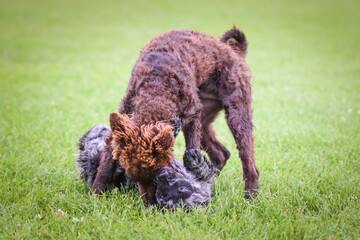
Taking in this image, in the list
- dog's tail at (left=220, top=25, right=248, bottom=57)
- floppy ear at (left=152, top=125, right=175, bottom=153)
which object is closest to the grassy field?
floppy ear at (left=152, top=125, right=175, bottom=153)

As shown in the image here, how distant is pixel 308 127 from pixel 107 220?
14.8ft

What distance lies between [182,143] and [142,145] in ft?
9.85

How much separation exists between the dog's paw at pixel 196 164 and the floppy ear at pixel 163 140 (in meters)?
0.67

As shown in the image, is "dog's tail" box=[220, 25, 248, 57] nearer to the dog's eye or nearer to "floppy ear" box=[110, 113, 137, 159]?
the dog's eye

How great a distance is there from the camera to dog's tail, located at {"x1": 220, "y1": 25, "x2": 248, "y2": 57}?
4940 millimetres

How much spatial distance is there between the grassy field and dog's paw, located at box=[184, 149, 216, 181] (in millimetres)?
355


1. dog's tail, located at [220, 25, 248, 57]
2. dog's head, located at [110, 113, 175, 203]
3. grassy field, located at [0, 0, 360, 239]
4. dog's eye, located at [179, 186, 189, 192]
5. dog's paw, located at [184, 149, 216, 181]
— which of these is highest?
dog's tail, located at [220, 25, 248, 57]

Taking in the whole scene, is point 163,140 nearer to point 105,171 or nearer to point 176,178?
point 176,178

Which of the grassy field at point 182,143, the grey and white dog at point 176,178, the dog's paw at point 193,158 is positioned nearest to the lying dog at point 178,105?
the grey and white dog at point 176,178

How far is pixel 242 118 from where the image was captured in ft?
13.6

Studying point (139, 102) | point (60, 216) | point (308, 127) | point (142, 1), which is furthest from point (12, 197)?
point (142, 1)

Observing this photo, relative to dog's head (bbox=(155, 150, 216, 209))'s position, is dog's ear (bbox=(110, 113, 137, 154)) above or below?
above

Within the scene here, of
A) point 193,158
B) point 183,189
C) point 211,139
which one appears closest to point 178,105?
point 193,158

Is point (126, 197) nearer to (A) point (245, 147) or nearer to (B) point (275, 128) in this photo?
(A) point (245, 147)
